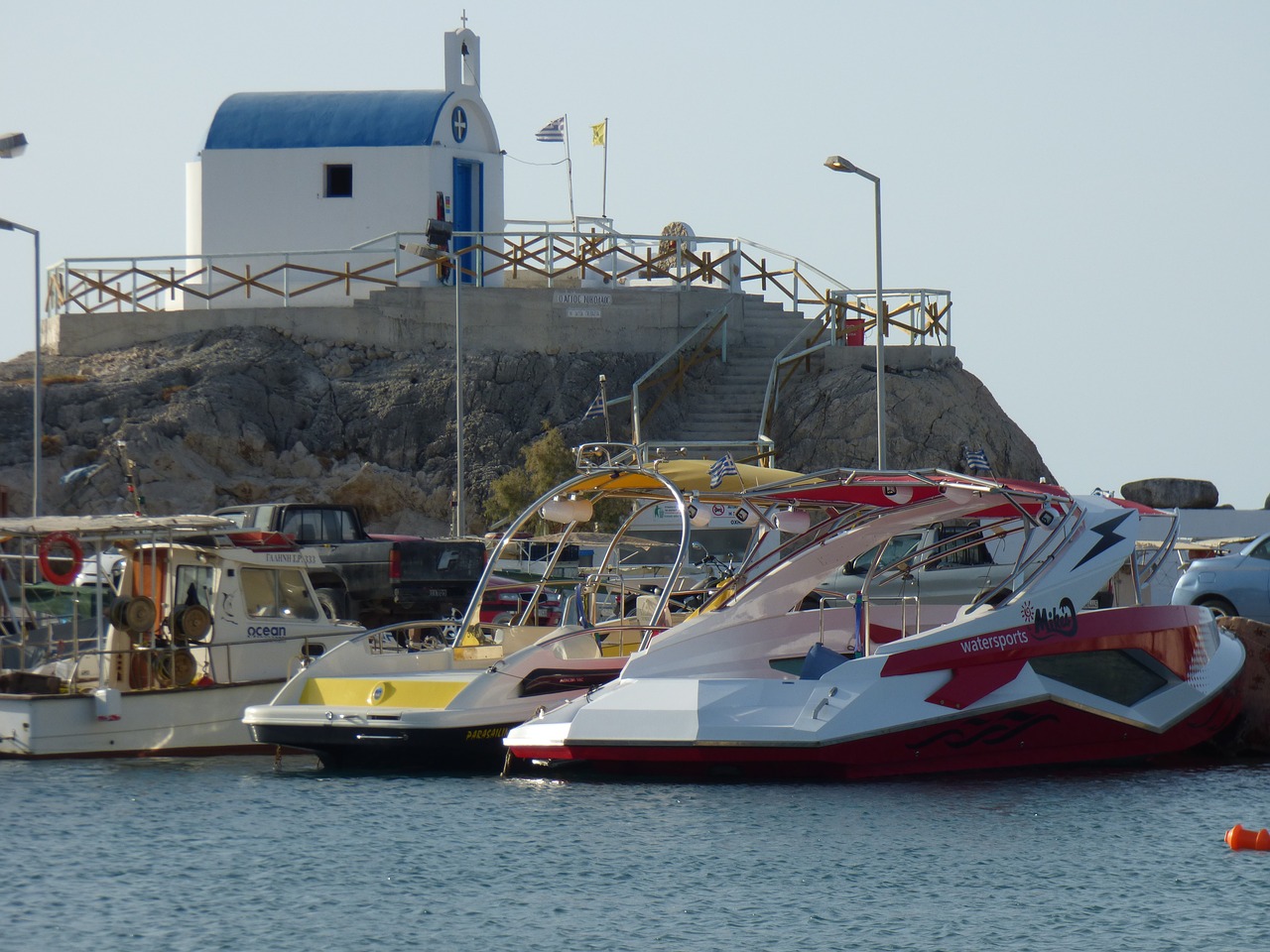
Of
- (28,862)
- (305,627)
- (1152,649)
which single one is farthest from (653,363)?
(28,862)

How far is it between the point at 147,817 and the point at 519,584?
1147cm

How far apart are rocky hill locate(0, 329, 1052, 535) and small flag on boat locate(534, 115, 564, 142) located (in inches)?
350

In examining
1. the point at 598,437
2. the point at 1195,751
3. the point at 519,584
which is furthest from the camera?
the point at 598,437

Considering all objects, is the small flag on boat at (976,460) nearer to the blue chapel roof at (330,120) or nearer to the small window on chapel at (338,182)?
the blue chapel roof at (330,120)

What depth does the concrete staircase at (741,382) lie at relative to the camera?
42.8 meters

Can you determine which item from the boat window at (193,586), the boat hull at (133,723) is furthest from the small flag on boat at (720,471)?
the boat window at (193,586)

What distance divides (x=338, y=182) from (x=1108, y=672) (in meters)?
29.9

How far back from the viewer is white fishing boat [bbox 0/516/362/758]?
22.4m

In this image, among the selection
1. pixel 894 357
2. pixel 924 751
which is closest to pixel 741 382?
pixel 894 357

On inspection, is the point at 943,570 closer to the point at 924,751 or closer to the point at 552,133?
the point at 924,751

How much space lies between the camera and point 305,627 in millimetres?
24688

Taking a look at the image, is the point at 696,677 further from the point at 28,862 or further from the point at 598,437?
the point at 598,437

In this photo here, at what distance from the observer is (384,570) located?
31.7 m

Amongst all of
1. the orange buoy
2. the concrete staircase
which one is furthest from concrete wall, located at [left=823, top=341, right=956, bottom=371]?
the orange buoy
